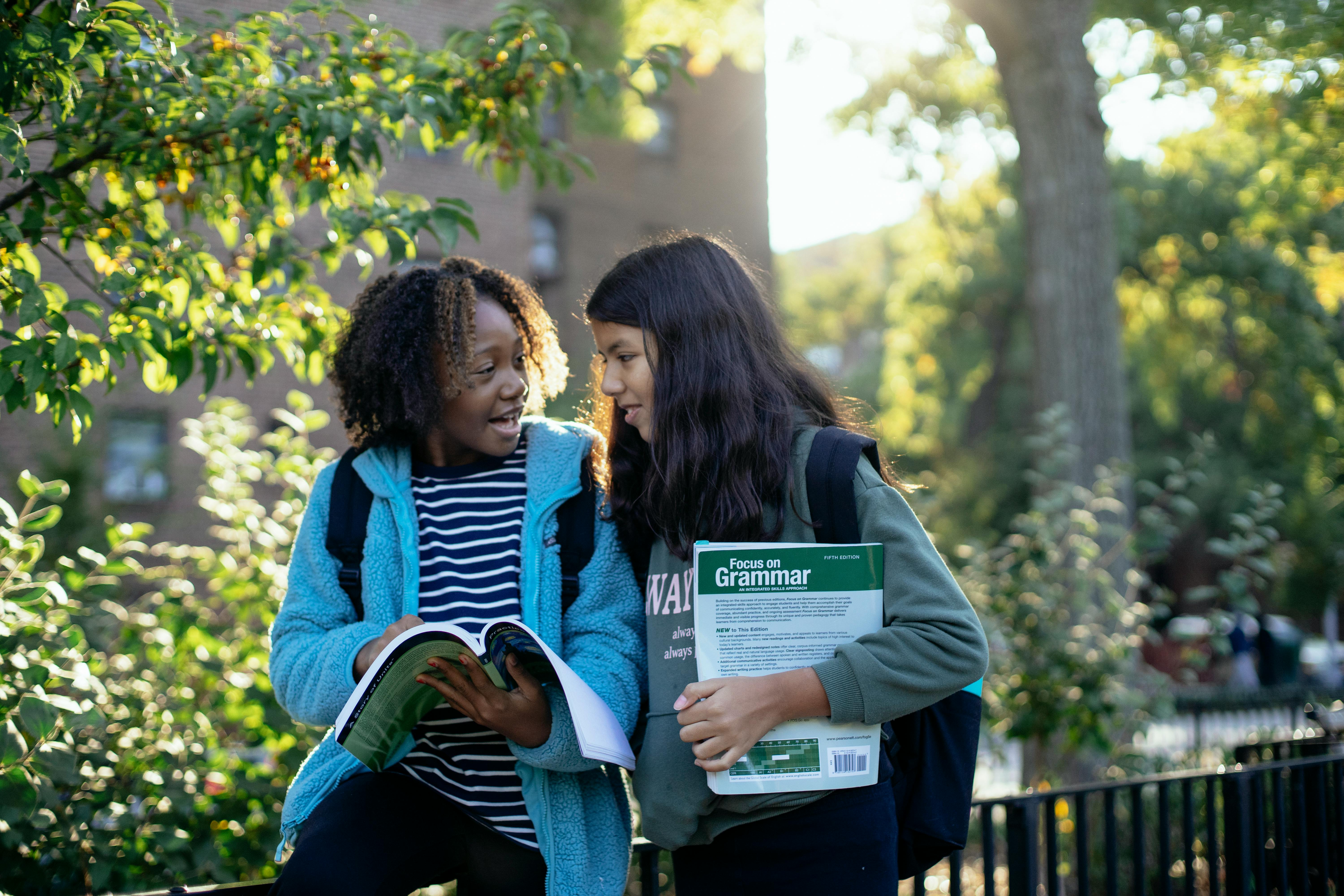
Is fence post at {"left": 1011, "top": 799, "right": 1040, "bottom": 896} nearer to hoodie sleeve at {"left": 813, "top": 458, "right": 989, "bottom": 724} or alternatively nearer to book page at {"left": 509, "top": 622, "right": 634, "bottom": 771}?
hoodie sleeve at {"left": 813, "top": 458, "right": 989, "bottom": 724}

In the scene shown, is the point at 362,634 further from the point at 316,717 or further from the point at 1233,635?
the point at 1233,635

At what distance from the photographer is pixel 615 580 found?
218 cm

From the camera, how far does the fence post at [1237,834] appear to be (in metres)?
3.34

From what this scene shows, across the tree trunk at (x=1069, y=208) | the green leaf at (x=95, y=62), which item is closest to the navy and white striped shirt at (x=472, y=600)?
the green leaf at (x=95, y=62)

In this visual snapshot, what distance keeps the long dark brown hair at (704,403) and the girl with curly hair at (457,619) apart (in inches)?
7.6

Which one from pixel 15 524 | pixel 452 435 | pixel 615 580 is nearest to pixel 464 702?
pixel 615 580

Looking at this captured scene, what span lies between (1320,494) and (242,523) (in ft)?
45.8

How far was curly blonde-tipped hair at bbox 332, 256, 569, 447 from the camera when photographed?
2330 mm

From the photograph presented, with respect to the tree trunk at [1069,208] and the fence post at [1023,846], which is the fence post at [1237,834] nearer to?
the fence post at [1023,846]

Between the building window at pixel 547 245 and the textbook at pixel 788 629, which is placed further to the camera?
the building window at pixel 547 245

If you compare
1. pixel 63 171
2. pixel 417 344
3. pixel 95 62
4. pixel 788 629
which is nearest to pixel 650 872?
pixel 788 629

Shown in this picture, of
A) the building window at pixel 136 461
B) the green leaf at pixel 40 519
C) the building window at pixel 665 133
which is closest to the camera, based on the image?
the green leaf at pixel 40 519

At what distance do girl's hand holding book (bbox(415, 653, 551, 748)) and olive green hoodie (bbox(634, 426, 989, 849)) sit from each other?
215mm

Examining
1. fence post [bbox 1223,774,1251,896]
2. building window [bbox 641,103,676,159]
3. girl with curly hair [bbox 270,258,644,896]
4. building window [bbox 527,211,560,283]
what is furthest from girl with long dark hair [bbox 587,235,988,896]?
building window [bbox 641,103,676,159]
